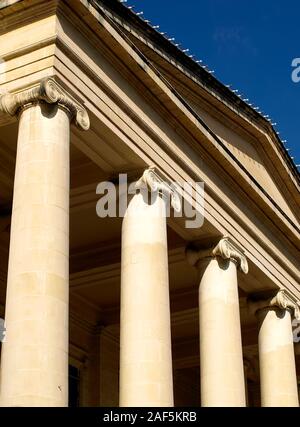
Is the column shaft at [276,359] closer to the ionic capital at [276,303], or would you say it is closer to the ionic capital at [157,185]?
the ionic capital at [276,303]

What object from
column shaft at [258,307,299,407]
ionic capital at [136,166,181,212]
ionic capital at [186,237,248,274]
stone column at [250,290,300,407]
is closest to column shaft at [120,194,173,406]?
ionic capital at [136,166,181,212]

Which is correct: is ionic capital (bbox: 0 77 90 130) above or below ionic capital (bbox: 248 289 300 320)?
above

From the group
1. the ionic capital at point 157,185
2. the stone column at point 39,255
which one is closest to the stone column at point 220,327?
the ionic capital at point 157,185

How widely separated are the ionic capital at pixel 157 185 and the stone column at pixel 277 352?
36.7 ft

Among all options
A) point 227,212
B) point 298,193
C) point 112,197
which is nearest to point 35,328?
point 112,197

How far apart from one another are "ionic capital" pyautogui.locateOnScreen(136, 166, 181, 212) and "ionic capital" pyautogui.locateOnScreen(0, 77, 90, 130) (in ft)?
16.1

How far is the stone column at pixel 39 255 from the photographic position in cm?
2811

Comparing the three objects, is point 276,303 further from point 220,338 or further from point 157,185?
point 157,185

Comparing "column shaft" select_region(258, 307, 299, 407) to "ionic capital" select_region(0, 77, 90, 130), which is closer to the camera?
"ionic capital" select_region(0, 77, 90, 130)

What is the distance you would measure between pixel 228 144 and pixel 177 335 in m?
14.9

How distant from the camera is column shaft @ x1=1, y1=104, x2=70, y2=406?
92.0 ft

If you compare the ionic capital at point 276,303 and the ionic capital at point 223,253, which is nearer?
the ionic capital at point 223,253

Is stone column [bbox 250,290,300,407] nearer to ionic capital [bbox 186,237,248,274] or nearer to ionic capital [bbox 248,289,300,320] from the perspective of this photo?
ionic capital [bbox 248,289,300,320]

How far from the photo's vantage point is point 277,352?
48.2 meters
